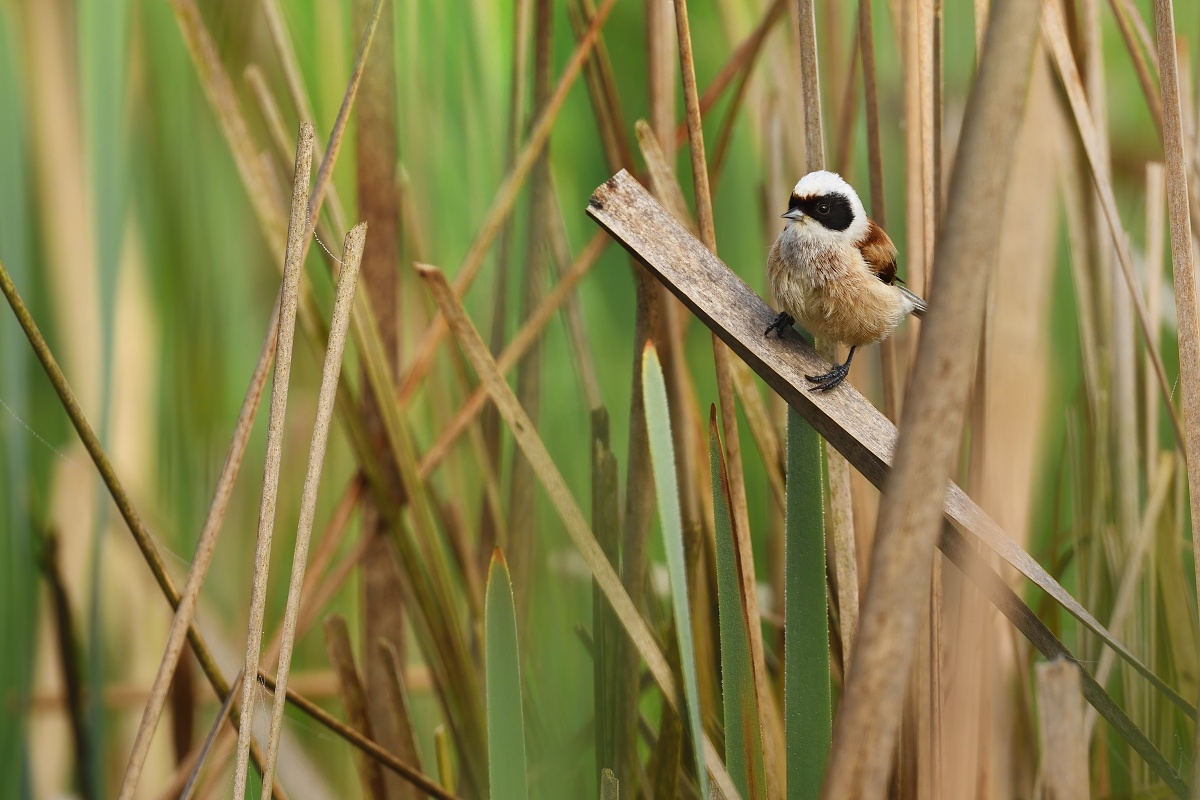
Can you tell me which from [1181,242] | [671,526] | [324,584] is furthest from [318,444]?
[1181,242]

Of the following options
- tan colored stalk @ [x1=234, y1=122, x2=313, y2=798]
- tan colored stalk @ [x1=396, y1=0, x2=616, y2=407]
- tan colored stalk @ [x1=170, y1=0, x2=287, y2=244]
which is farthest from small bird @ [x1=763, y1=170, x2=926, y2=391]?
tan colored stalk @ [x1=170, y1=0, x2=287, y2=244]

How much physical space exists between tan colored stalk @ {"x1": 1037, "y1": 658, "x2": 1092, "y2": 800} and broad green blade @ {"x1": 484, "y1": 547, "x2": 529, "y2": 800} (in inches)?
15.5

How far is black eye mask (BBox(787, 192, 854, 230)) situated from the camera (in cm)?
102

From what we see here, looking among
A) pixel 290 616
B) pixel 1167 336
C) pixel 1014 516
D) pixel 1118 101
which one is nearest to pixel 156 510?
pixel 290 616

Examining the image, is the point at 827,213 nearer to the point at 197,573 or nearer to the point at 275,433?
the point at 275,433

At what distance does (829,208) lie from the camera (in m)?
1.04

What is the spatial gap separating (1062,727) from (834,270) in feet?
1.87

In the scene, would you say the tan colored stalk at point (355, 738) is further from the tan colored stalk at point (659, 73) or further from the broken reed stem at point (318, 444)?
the tan colored stalk at point (659, 73)

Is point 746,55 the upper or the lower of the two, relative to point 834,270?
upper

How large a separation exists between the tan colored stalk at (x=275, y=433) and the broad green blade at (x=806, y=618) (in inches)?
16.9

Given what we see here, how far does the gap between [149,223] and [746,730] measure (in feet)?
3.85

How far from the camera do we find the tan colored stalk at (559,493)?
0.92 m

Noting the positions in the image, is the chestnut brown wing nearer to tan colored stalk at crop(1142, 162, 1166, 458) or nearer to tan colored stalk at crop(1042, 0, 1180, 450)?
tan colored stalk at crop(1042, 0, 1180, 450)

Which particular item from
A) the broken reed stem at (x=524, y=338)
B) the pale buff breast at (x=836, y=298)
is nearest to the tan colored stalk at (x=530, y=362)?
the broken reed stem at (x=524, y=338)
